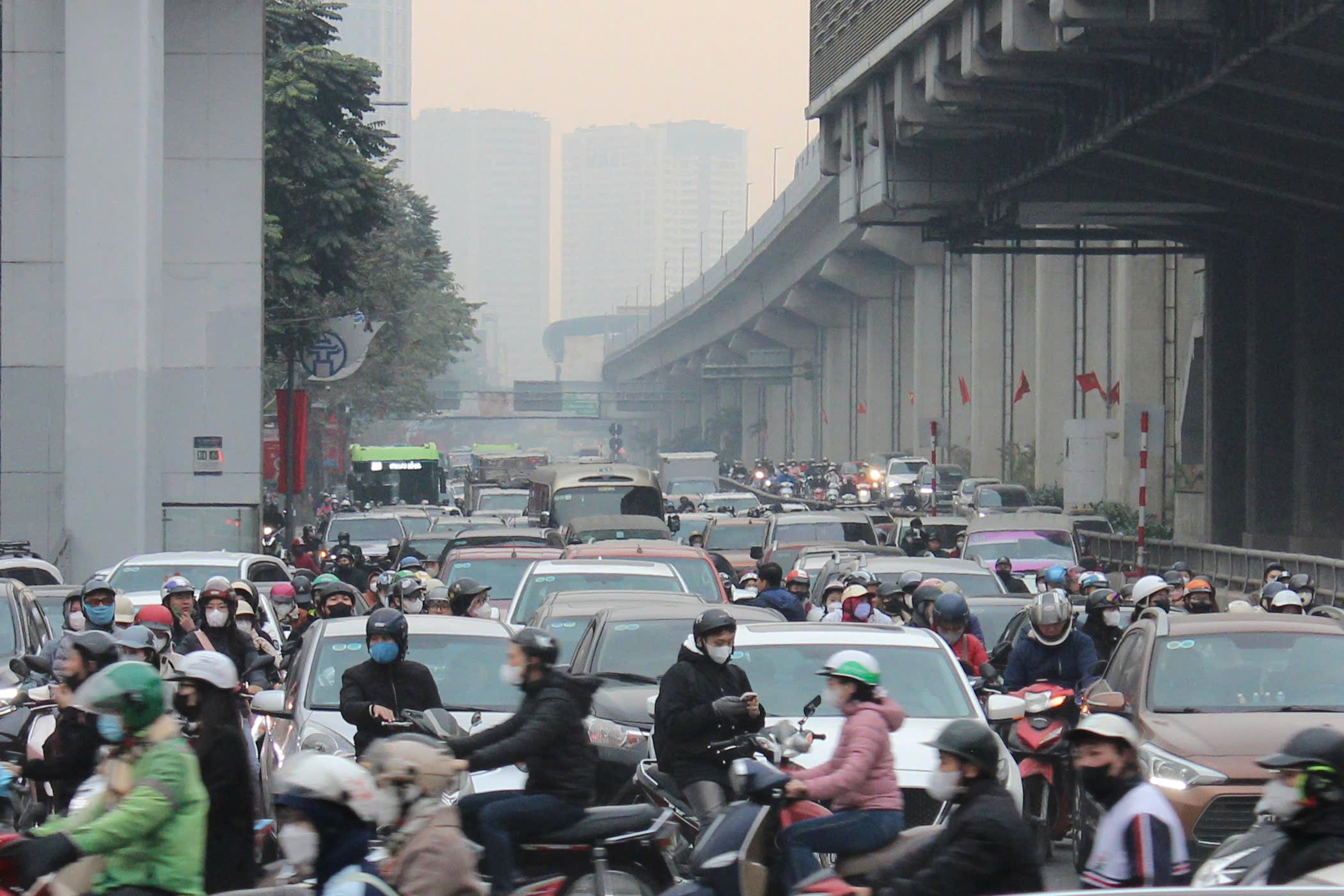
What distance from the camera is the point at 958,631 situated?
45.5ft

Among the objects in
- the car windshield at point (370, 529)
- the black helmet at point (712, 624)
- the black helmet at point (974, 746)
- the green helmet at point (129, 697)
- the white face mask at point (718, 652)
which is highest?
the green helmet at point (129, 697)

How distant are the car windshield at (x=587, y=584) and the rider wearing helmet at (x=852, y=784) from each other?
30.4 feet

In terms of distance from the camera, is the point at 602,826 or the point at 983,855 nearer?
the point at 983,855

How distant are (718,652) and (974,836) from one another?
10.7 feet

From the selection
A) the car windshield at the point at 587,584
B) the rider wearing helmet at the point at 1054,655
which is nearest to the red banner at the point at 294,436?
the car windshield at the point at 587,584

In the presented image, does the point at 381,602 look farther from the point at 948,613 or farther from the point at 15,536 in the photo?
the point at 15,536

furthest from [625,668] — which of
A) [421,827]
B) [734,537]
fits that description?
[734,537]

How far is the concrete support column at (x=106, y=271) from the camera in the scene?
3050 cm

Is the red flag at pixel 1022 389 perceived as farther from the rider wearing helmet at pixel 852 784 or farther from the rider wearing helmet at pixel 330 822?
the rider wearing helmet at pixel 330 822

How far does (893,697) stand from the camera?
11000 millimetres

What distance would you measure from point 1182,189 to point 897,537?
1292cm

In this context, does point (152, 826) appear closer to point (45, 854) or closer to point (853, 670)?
point (45, 854)

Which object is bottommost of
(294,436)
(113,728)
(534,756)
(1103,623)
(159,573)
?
(159,573)

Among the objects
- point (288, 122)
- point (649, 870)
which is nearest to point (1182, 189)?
point (288, 122)
